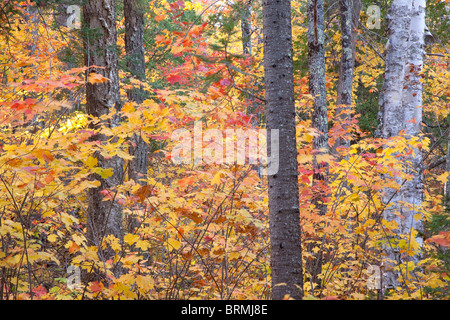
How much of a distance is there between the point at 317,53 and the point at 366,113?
8749mm

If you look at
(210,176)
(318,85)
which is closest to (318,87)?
(318,85)

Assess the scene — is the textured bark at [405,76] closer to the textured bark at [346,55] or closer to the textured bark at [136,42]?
the textured bark at [346,55]

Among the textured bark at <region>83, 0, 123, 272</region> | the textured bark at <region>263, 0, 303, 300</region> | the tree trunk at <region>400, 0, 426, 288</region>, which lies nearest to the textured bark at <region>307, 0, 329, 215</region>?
the tree trunk at <region>400, 0, 426, 288</region>

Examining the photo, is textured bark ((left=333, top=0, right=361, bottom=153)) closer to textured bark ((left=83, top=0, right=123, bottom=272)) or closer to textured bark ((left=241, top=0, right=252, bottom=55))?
textured bark ((left=241, top=0, right=252, bottom=55))

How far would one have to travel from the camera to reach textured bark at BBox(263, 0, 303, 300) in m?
3.14

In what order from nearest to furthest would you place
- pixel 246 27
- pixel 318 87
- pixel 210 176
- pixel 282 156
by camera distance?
1. pixel 282 156
2. pixel 210 176
3. pixel 318 87
4. pixel 246 27

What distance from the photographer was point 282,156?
3.19 metres

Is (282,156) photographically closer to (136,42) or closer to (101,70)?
(101,70)

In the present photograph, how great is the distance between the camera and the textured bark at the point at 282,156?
314 cm

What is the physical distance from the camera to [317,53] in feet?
21.1

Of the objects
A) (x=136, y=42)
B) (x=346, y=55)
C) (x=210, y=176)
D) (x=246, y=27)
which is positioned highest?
(x=246, y=27)
